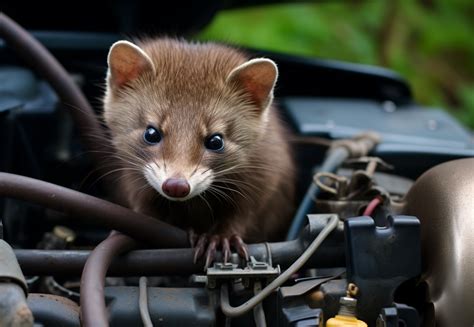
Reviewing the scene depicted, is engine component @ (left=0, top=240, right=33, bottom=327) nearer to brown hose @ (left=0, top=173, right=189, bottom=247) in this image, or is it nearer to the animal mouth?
brown hose @ (left=0, top=173, right=189, bottom=247)

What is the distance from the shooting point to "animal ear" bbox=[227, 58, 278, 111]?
242cm

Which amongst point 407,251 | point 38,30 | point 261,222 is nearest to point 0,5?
point 38,30

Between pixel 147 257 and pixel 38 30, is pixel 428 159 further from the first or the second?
pixel 38 30

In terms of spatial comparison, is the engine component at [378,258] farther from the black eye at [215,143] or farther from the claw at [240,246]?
the black eye at [215,143]

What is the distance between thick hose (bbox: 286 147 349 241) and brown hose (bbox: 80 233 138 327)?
25.0 inches

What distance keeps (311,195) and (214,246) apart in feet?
1.69

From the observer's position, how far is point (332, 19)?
6047mm

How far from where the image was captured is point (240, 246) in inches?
78.5

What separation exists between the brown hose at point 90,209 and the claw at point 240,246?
0.12 m

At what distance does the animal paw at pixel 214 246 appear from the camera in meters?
1.95

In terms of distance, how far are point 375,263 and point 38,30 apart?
1.76 m

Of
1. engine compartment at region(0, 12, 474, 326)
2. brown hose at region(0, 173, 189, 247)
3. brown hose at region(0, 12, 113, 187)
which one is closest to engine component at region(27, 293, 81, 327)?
engine compartment at region(0, 12, 474, 326)

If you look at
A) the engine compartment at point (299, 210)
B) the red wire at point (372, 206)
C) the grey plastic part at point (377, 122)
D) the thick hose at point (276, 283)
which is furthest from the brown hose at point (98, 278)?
the grey plastic part at point (377, 122)

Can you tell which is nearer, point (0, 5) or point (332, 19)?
point (0, 5)
